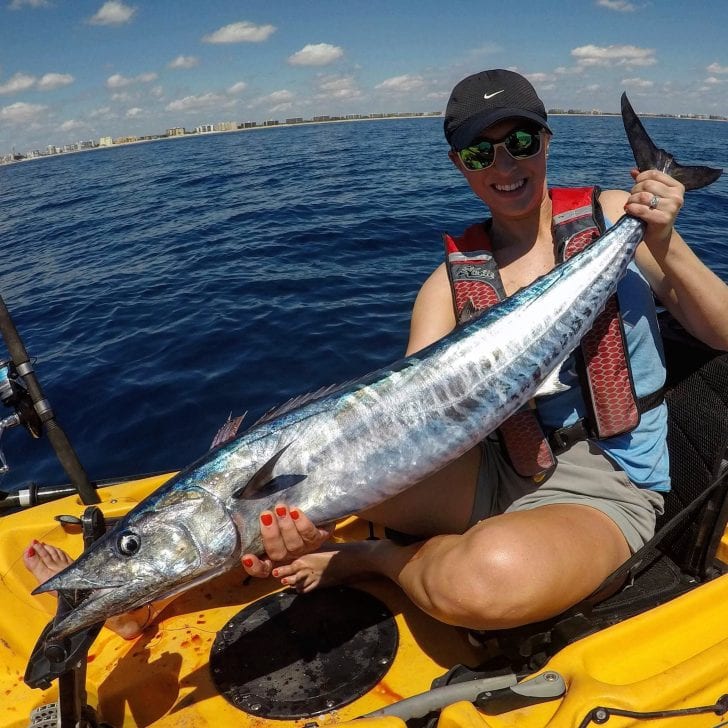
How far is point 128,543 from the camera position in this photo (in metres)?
2.28

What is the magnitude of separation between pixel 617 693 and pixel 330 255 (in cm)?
1132

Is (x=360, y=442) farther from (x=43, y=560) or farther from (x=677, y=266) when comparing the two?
(x=43, y=560)

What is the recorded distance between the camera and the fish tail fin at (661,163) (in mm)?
3009

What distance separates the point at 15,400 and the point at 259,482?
2.25m

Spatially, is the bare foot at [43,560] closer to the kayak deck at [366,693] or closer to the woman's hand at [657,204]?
the kayak deck at [366,693]

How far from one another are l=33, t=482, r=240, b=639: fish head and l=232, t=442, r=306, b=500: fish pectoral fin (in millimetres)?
120

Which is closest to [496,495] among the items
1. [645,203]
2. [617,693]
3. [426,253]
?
[617,693]

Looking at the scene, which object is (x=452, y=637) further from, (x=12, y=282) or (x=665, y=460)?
(x=12, y=282)

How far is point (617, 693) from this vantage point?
1954mm

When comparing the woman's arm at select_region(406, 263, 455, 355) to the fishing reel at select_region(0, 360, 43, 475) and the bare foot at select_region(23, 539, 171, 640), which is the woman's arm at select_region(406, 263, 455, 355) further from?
the fishing reel at select_region(0, 360, 43, 475)

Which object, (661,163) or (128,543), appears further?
(661,163)

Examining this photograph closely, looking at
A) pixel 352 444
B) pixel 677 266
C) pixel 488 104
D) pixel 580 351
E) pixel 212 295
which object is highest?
pixel 488 104

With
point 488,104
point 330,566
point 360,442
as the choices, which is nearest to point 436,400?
point 360,442

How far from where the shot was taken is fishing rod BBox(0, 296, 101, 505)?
366 centimetres
